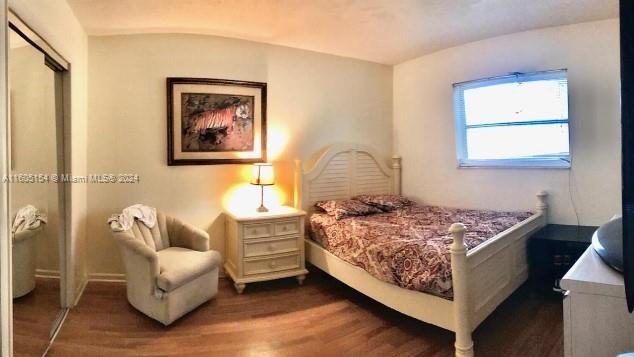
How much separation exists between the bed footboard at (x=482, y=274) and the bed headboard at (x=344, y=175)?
5.40 feet

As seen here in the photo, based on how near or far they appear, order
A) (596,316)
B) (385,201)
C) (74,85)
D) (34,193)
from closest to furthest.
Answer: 1. (596,316)
2. (34,193)
3. (74,85)
4. (385,201)

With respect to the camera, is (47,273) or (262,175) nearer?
(47,273)

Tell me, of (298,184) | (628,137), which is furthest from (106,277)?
(628,137)

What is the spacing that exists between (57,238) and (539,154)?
413 centimetres

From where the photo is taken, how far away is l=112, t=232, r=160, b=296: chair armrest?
234 cm

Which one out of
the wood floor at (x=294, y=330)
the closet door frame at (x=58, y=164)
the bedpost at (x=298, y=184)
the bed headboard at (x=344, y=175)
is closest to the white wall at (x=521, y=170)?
the bed headboard at (x=344, y=175)

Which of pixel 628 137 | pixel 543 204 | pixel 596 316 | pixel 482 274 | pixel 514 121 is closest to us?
pixel 628 137

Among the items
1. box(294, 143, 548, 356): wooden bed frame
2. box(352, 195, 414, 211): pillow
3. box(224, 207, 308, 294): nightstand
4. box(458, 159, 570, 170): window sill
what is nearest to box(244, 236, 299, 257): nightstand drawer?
box(224, 207, 308, 294): nightstand

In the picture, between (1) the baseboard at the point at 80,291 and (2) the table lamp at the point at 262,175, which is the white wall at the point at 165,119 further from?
(2) the table lamp at the point at 262,175

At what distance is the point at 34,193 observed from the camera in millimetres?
1929

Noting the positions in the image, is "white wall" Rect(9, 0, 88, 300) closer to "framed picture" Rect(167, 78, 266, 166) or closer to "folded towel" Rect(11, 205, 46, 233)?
"folded towel" Rect(11, 205, 46, 233)

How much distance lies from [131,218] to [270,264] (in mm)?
1216

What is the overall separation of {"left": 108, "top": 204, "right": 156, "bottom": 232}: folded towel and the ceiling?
1.59 metres

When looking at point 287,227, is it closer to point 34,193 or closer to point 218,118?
point 218,118
